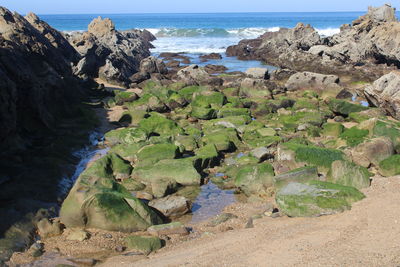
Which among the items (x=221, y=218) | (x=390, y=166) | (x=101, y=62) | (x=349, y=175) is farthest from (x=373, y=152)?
(x=101, y=62)

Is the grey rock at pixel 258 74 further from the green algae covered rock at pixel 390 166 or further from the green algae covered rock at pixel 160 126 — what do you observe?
the green algae covered rock at pixel 390 166

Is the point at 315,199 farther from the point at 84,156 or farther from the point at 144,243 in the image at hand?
the point at 84,156

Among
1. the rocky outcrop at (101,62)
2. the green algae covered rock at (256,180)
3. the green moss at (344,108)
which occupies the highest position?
the rocky outcrop at (101,62)

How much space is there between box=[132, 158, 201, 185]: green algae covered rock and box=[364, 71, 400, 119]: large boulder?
48.4 feet

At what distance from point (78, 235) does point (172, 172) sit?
17.5 feet

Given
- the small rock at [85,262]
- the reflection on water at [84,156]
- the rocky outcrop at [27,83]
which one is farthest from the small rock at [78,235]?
the rocky outcrop at [27,83]

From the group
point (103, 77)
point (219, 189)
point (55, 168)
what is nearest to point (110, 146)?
point (55, 168)

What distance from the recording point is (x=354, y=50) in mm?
44844

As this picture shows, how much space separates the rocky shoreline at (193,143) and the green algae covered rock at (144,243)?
0.10 ft

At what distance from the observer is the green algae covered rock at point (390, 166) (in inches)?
630

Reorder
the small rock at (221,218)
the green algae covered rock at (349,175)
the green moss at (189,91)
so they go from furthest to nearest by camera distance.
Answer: the green moss at (189,91) → the green algae covered rock at (349,175) → the small rock at (221,218)

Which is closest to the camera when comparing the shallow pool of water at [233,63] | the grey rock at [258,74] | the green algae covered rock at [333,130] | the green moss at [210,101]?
the green algae covered rock at [333,130]

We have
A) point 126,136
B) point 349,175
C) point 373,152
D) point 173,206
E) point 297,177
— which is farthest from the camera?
point 126,136

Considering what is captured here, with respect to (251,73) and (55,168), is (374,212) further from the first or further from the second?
(251,73)
